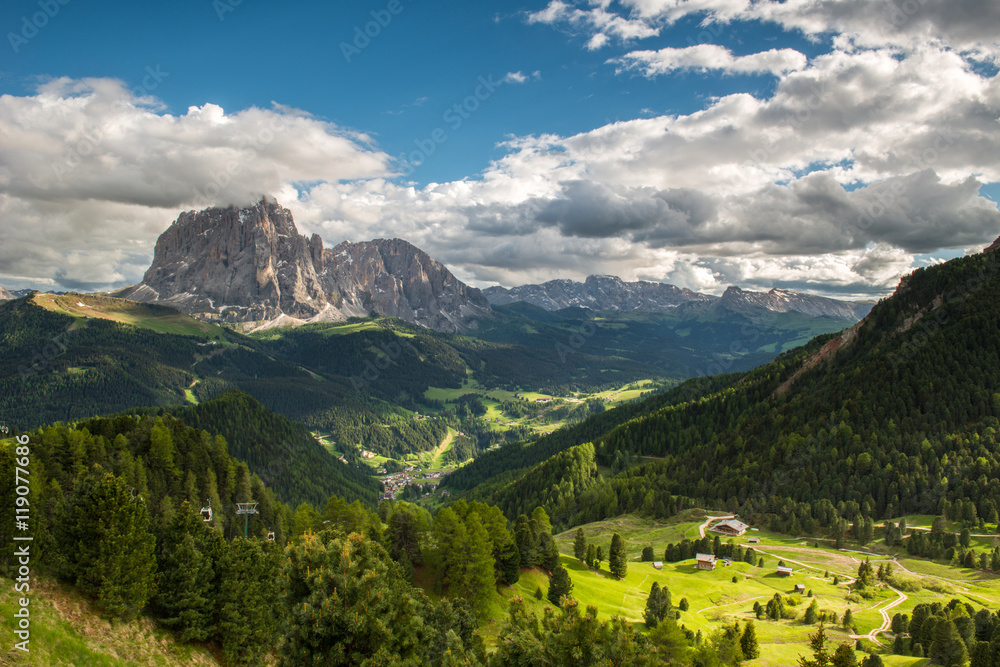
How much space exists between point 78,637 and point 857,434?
15686 centimetres

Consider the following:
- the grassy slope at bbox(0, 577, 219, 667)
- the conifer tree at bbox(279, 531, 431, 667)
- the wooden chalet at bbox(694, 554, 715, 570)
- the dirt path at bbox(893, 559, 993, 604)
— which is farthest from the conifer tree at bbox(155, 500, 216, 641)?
the dirt path at bbox(893, 559, 993, 604)

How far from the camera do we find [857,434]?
136000 mm

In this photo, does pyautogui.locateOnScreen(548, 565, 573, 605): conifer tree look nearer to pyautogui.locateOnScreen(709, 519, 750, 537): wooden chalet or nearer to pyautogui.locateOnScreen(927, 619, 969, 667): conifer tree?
pyautogui.locateOnScreen(927, 619, 969, 667): conifer tree

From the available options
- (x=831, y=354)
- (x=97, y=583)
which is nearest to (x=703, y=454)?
(x=831, y=354)

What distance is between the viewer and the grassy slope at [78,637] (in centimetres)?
3366

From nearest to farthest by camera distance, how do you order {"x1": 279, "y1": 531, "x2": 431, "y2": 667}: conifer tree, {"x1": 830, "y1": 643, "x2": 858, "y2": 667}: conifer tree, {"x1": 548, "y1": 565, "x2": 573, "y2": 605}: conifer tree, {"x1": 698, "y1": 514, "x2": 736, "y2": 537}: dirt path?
1. {"x1": 279, "y1": 531, "x2": 431, "y2": 667}: conifer tree
2. {"x1": 830, "y1": 643, "x2": 858, "y2": 667}: conifer tree
3. {"x1": 548, "y1": 565, "x2": 573, "y2": 605}: conifer tree
4. {"x1": 698, "y1": 514, "x2": 736, "y2": 537}: dirt path

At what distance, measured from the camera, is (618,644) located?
19.2m

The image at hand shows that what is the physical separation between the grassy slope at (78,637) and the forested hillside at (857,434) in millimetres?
116264

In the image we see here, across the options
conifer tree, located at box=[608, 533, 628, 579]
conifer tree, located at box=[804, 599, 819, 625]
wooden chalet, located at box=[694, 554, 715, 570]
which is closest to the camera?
conifer tree, located at box=[804, 599, 819, 625]

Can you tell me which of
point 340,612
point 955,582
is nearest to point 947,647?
point 955,582

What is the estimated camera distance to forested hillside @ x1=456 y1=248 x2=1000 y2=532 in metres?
118

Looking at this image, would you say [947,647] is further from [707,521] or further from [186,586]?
[186,586]

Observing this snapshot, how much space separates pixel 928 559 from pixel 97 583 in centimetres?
12463

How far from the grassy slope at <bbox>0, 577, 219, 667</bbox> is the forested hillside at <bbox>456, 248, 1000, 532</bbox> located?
116264 mm
